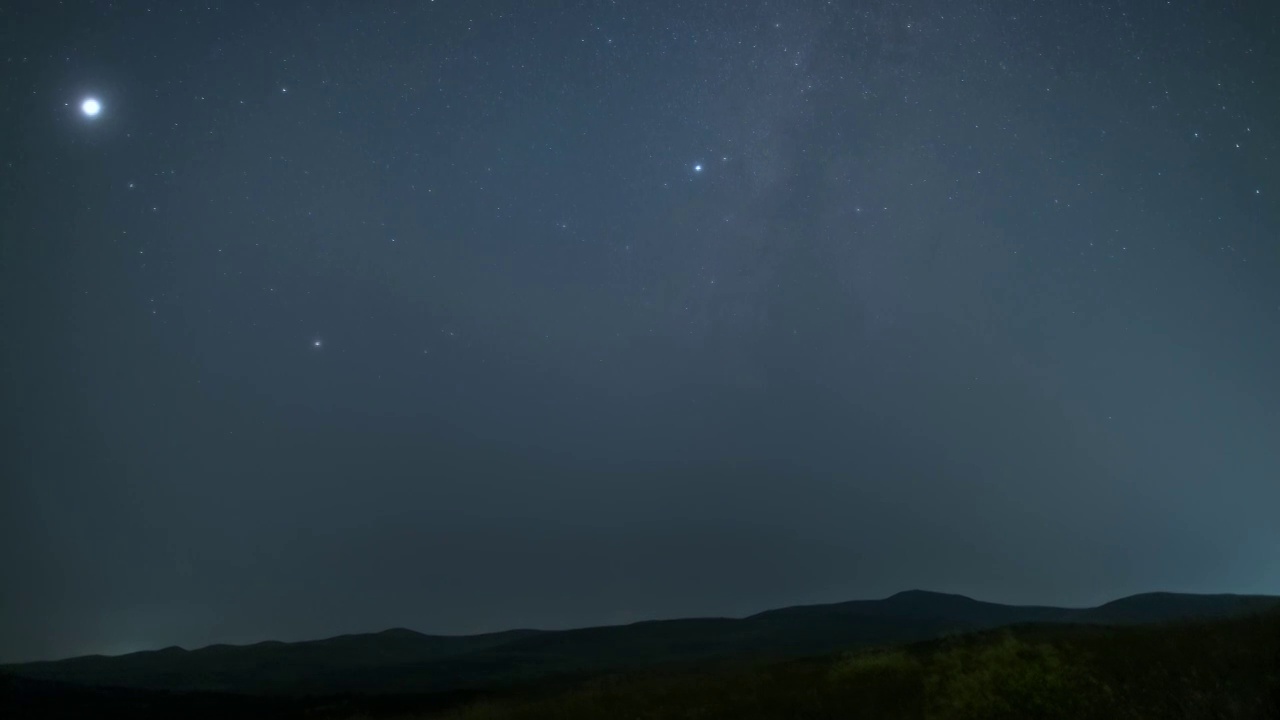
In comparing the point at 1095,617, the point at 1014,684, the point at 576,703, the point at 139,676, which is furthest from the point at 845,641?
the point at 139,676

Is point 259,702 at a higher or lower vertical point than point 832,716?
lower

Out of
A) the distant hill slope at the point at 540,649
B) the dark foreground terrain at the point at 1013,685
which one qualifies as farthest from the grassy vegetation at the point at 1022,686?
the distant hill slope at the point at 540,649

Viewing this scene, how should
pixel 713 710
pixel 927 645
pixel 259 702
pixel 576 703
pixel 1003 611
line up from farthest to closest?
pixel 1003 611, pixel 259 702, pixel 927 645, pixel 576 703, pixel 713 710

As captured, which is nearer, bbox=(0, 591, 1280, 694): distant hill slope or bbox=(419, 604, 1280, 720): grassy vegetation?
bbox=(419, 604, 1280, 720): grassy vegetation

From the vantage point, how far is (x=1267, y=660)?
1367 centimetres

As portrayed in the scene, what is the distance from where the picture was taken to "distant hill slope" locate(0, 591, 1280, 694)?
40.5 m

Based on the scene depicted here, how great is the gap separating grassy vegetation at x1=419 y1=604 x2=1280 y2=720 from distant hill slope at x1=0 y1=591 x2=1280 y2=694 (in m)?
19.0

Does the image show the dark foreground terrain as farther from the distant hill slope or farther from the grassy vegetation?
the distant hill slope

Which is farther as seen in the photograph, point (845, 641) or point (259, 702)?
point (845, 641)

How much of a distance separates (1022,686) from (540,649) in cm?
4789

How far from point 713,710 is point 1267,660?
452 inches

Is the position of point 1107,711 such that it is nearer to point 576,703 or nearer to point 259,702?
point 576,703

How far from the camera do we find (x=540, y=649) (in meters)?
54.8

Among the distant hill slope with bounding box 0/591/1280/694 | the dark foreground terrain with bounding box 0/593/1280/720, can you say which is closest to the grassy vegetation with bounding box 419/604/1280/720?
the dark foreground terrain with bounding box 0/593/1280/720
